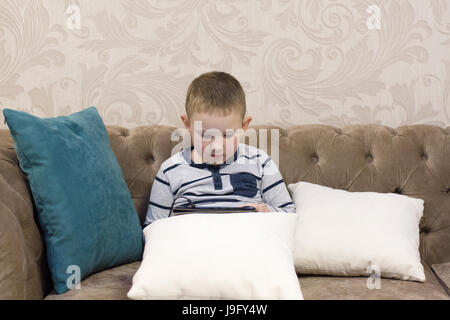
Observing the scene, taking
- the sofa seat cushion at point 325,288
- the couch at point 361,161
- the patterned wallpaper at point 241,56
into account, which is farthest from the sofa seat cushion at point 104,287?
the patterned wallpaper at point 241,56

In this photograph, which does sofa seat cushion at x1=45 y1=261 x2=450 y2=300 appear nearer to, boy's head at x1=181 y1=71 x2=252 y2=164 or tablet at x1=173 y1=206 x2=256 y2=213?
tablet at x1=173 y1=206 x2=256 y2=213

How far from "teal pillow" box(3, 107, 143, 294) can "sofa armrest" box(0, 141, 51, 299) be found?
26 mm

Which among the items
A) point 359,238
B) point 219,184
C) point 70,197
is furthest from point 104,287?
point 359,238

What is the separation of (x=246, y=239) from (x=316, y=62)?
0.91 metres

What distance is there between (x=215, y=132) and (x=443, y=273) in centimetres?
81

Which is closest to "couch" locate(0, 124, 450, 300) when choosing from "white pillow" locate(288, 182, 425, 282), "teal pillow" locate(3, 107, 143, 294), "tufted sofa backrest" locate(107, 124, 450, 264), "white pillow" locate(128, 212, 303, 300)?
"tufted sofa backrest" locate(107, 124, 450, 264)

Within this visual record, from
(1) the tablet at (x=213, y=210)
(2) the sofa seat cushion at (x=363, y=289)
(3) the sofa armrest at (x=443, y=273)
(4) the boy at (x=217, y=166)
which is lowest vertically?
(3) the sofa armrest at (x=443, y=273)

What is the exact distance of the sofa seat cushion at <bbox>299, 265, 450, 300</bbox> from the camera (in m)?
1.14

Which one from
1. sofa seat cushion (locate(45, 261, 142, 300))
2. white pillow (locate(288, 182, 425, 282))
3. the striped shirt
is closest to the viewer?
sofa seat cushion (locate(45, 261, 142, 300))

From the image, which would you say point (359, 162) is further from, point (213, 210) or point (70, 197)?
point (70, 197)

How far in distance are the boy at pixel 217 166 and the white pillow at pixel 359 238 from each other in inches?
5.6

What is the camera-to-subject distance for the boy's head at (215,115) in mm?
1323

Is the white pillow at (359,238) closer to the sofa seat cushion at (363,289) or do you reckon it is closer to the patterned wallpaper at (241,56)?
the sofa seat cushion at (363,289)

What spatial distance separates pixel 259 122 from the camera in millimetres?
1729
